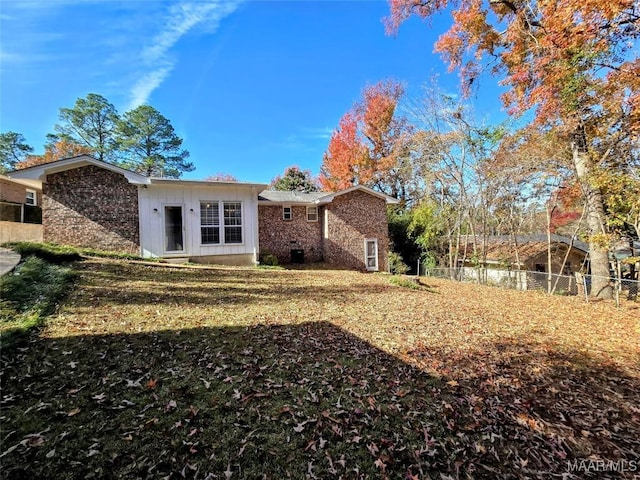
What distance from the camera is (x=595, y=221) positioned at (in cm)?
971

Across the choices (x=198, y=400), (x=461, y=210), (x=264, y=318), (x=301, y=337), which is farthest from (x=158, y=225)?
(x=461, y=210)

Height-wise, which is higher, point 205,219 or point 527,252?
point 205,219

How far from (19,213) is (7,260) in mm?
13104

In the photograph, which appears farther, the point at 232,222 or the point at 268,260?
the point at 268,260

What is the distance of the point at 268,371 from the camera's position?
3.44m

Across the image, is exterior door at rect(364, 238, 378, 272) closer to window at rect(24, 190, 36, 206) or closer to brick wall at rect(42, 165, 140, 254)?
brick wall at rect(42, 165, 140, 254)

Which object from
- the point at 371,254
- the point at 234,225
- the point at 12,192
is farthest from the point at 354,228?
the point at 12,192

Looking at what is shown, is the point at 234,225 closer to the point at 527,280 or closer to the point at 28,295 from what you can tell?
the point at 28,295

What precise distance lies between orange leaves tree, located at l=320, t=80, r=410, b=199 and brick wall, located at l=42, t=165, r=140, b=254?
16397 mm

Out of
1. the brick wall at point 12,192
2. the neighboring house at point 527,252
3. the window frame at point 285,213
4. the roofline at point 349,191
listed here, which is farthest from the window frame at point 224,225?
the brick wall at point 12,192

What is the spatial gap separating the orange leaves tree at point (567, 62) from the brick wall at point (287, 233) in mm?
9441
